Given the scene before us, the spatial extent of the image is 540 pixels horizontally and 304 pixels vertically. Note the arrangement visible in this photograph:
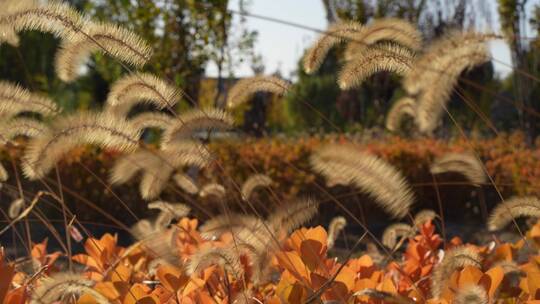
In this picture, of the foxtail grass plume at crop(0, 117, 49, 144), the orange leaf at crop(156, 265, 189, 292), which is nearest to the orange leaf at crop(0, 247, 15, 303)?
the orange leaf at crop(156, 265, 189, 292)

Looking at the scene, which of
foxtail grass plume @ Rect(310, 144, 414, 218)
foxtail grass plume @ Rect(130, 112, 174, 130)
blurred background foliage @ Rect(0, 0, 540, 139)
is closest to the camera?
foxtail grass plume @ Rect(310, 144, 414, 218)

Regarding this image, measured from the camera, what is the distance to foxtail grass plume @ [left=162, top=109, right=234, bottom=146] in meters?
1.70

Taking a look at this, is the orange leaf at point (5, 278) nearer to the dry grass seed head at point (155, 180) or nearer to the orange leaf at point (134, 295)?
the orange leaf at point (134, 295)

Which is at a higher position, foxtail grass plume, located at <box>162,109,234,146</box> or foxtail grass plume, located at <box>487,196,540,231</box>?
foxtail grass plume, located at <box>162,109,234,146</box>

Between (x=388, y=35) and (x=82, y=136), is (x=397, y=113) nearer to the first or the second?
(x=388, y=35)

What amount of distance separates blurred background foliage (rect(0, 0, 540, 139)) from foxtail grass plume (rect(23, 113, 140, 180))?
8.48ft

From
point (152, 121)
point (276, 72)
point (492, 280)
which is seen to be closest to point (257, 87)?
point (152, 121)

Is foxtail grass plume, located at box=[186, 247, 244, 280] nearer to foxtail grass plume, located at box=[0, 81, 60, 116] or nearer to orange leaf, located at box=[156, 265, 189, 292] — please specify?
orange leaf, located at box=[156, 265, 189, 292]

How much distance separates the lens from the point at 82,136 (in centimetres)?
161

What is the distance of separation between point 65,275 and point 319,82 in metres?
21.3

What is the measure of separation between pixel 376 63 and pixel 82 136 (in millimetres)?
541

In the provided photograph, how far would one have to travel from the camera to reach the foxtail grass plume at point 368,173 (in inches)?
56.1

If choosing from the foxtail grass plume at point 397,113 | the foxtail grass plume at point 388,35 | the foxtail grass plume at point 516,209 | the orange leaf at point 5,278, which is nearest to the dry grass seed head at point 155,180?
the orange leaf at point 5,278

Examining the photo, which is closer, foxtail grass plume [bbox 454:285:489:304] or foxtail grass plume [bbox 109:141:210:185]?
foxtail grass plume [bbox 454:285:489:304]
